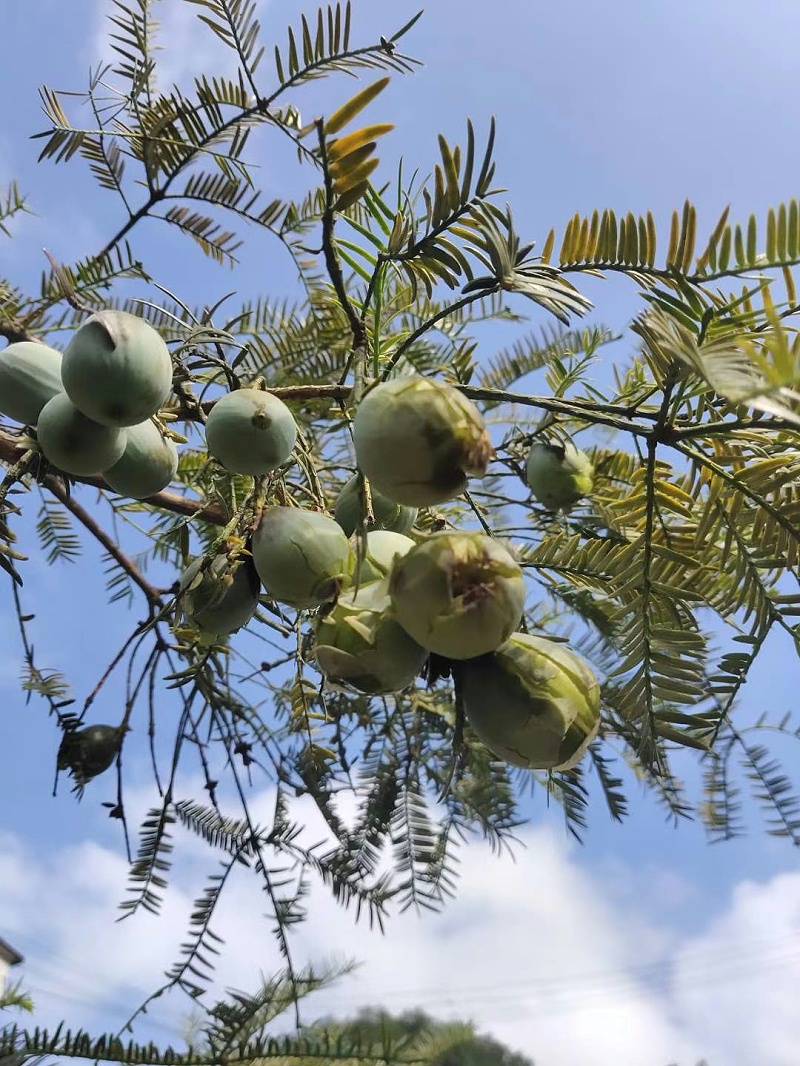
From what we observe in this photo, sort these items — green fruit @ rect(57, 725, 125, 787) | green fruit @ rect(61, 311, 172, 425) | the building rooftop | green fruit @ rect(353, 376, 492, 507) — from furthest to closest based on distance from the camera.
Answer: the building rooftop, green fruit @ rect(57, 725, 125, 787), green fruit @ rect(61, 311, 172, 425), green fruit @ rect(353, 376, 492, 507)

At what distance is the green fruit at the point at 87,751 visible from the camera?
1227 mm

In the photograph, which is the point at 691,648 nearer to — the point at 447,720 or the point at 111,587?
the point at 447,720

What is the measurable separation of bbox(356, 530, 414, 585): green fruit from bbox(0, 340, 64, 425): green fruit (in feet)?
1.26

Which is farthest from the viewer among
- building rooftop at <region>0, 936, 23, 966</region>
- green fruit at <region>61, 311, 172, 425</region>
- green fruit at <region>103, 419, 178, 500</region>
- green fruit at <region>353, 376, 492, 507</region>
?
building rooftop at <region>0, 936, 23, 966</region>

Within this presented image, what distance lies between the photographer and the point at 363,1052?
0.92 meters

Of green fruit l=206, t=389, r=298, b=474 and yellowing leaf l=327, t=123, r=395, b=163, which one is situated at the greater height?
yellowing leaf l=327, t=123, r=395, b=163

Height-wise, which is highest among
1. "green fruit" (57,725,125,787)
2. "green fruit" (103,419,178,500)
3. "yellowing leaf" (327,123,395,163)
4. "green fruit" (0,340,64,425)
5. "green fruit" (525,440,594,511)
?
"green fruit" (525,440,594,511)

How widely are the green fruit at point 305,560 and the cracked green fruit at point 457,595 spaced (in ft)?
0.27

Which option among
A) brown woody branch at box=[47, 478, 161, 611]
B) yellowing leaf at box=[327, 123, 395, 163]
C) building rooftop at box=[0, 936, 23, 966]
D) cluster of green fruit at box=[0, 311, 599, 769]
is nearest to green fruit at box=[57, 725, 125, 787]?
brown woody branch at box=[47, 478, 161, 611]

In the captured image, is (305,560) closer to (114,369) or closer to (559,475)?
(114,369)

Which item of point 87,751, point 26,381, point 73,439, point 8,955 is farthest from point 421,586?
point 8,955

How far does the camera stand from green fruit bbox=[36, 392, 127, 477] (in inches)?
28.4

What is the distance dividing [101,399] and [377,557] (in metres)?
0.26

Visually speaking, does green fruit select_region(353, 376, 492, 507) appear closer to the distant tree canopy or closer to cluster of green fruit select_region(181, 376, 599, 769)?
cluster of green fruit select_region(181, 376, 599, 769)
